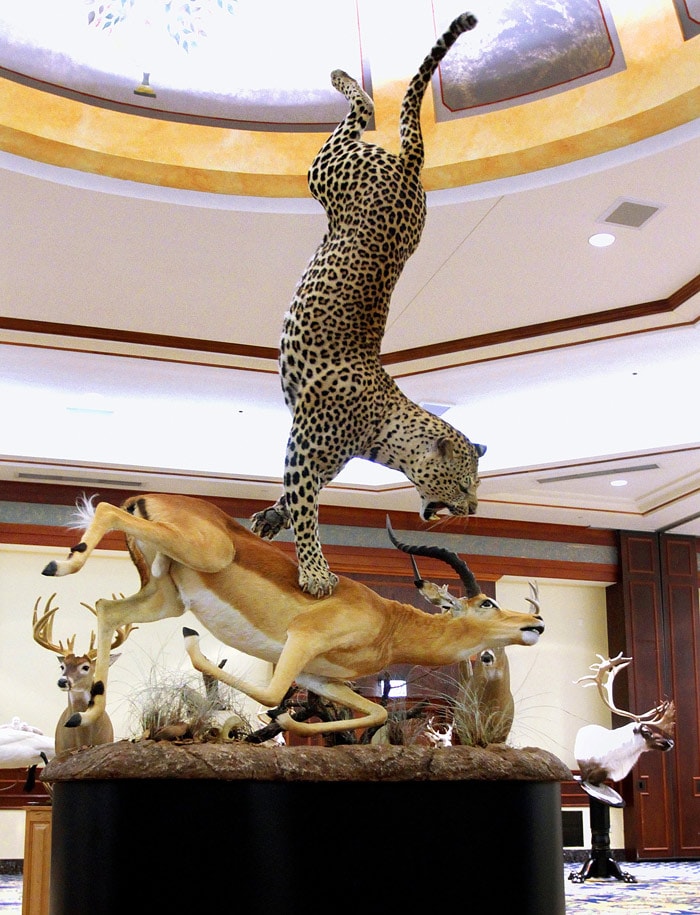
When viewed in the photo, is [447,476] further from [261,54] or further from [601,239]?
[261,54]

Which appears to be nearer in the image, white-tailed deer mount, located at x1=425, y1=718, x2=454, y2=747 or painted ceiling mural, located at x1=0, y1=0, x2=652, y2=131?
white-tailed deer mount, located at x1=425, y1=718, x2=454, y2=747

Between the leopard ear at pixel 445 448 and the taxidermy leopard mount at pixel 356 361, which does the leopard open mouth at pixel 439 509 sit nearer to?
the taxidermy leopard mount at pixel 356 361

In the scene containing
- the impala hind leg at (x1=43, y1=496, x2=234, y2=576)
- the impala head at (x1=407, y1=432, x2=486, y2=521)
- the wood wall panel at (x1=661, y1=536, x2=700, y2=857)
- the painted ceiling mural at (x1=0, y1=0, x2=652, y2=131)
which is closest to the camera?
the impala hind leg at (x1=43, y1=496, x2=234, y2=576)

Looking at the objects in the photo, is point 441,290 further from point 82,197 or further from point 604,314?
point 82,197

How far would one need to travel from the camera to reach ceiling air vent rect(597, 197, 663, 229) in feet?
17.8

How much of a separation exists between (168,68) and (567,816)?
28.4 feet

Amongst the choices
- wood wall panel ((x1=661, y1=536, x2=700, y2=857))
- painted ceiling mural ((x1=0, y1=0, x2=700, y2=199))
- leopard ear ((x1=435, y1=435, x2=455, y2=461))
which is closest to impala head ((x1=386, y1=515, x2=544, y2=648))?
leopard ear ((x1=435, y1=435, x2=455, y2=461))

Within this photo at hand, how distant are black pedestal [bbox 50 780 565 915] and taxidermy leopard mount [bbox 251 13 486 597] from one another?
0.51 metres

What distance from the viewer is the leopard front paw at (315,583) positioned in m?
2.28

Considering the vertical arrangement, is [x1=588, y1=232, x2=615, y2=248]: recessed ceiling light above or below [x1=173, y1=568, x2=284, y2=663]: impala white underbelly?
above

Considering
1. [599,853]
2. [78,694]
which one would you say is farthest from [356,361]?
[599,853]

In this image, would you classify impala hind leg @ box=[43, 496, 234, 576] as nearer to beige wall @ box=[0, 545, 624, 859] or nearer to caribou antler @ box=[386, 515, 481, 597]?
caribou antler @ box=[386, 515, 481, 597]

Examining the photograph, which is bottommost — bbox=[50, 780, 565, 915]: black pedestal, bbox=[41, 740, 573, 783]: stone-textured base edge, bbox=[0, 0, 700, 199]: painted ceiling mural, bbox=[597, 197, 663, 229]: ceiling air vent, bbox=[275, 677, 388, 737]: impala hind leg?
bbox=[50, 780, 565, 915]: black pedestal

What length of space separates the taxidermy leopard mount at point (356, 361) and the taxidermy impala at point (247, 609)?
0.08 m
